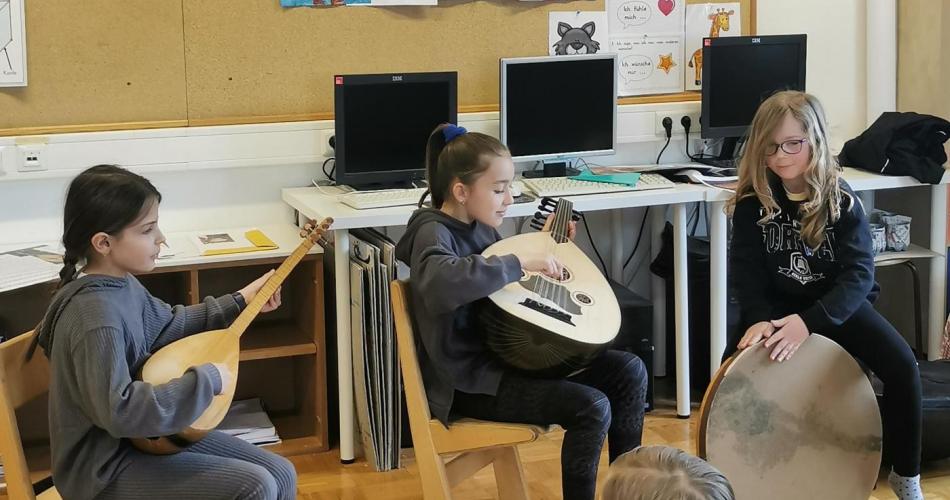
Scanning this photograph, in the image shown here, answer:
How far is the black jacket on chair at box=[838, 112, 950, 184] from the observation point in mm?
3676

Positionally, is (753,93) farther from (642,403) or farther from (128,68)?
(128,68)

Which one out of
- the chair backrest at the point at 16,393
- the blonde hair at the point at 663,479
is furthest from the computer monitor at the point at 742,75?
the blonde hair at the point at 663,479

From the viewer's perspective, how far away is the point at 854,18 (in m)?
4.17

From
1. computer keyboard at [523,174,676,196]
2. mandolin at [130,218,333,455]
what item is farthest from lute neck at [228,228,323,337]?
computer keyboard at [523,174,676,196]

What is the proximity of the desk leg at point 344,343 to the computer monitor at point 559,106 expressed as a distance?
2.34ft

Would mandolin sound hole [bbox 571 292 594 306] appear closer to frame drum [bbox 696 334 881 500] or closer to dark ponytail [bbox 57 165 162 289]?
frame drum [bbox 696 334 881 500]

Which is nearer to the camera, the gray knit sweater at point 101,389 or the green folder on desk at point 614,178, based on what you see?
the gray knit sweater at point 101,389

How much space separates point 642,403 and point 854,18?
2.14 meters

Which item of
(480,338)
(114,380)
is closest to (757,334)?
(480,338)

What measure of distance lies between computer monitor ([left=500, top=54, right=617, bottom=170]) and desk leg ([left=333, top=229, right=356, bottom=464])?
28.1 inches

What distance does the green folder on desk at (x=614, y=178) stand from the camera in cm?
358

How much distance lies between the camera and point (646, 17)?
3996mm

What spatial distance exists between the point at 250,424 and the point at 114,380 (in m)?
1.54

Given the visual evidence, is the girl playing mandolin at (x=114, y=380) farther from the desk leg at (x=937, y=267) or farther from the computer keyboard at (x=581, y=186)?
the desk leg at (x=937, y=267)
